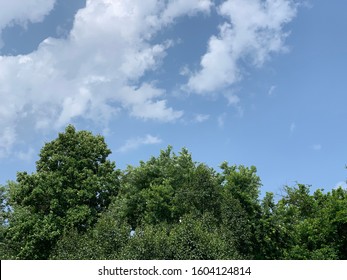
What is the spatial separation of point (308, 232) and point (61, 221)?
1827 cm

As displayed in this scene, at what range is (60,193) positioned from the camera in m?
34.9

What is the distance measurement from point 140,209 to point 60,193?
5995 millimetres

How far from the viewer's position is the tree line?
3005 centimetres

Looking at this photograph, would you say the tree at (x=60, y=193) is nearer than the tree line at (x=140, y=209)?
No

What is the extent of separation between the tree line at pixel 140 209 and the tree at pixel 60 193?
0.24ft

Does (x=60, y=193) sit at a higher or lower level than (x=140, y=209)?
higher

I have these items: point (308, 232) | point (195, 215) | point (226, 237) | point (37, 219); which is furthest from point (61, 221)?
point (308, 232)

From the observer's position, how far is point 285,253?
33031 millimetres

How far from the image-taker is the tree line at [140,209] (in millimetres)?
30047

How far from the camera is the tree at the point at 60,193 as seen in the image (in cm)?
3391

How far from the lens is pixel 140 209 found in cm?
3459
